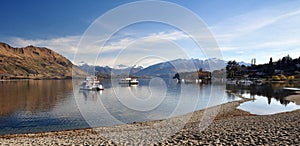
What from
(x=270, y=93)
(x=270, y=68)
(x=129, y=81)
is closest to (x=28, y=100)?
(x=270, y=93)

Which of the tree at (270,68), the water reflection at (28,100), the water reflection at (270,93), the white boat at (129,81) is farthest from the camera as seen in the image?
the tree at (270,68)

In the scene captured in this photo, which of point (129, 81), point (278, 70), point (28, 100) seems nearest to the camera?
point (28, 100)

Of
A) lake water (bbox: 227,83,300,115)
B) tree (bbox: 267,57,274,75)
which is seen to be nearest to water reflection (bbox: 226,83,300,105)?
lake water (bbox: 227,83,300,115)

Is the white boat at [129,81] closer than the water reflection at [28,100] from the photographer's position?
No

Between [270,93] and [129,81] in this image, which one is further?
[129,81]

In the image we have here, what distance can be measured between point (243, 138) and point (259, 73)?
15636 cm

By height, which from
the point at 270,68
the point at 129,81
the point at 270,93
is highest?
the point at 270,68

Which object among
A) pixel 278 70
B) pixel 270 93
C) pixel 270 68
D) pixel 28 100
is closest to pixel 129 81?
pixel 270 93

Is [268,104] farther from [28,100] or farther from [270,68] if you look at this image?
[270,68]

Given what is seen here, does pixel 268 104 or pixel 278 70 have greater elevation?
pixel 278 70

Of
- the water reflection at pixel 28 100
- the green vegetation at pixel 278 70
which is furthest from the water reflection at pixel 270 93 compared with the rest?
the green vegetation at pixel 278 70

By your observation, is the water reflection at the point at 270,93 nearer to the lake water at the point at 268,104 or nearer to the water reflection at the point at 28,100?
the lake water at the point at 268,104

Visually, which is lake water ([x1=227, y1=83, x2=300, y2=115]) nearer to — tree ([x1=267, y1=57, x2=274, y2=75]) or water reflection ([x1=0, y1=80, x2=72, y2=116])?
water reflection ([x1=0, y1=80, x2=72, y2=116])

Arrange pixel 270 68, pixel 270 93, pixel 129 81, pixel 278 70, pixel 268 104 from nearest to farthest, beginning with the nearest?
pixel 268 104, pixel 270 93, pixel 129 81, pixel 278 70, pixel 270 68
